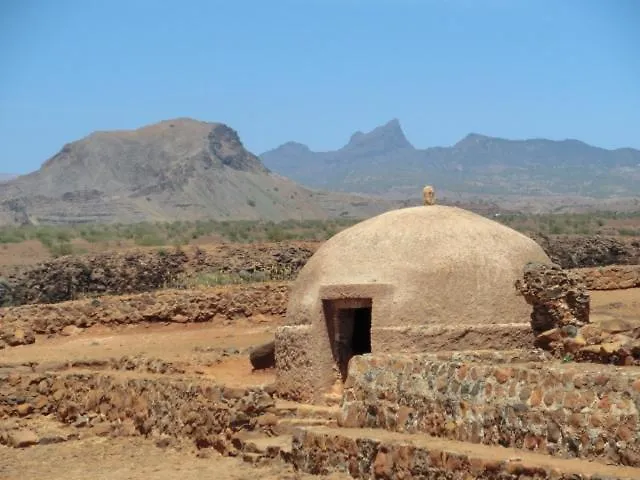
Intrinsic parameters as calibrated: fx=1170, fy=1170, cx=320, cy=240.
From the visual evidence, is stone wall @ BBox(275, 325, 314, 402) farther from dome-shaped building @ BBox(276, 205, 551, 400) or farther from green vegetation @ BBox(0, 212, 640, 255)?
green vegetation @ BBox(0, 212, 640, 255)

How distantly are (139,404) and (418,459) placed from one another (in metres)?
6.74

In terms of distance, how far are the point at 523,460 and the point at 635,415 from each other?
3.09ft

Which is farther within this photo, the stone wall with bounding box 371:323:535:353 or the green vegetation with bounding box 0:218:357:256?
the green vegetation with bounding box 0:218:357:256

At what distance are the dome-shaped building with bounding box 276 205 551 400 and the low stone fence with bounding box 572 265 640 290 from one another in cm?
1124

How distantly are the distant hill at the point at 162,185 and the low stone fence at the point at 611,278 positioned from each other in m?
67.5

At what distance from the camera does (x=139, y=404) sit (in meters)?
15.9

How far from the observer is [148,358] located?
59.8ft

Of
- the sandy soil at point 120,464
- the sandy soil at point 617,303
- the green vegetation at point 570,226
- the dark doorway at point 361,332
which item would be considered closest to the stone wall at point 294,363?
the dark doorway at point 361,332

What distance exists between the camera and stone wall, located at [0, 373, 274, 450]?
1412 cm

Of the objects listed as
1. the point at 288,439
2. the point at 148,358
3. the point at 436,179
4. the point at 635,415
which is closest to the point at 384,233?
the point at 288,439

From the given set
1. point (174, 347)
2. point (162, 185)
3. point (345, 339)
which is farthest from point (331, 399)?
point (162, 185)

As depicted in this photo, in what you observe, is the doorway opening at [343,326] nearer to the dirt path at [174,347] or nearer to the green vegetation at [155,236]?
the dirt path at [174,347]

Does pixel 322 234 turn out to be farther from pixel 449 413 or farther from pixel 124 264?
pixel 449 413

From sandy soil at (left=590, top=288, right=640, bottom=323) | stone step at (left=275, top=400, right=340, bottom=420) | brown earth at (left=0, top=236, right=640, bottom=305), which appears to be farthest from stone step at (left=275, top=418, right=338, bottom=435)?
brown earth at (left=0, top=236, right=640, bottom=305)
